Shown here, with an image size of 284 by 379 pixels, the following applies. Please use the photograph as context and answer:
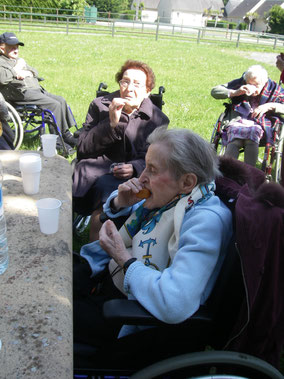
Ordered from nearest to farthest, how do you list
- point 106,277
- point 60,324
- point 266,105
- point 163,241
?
1. point 60,324
2. point 163,241
3. point 106,277
4. point 266,105

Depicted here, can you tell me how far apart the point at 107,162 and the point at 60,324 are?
2064 mm

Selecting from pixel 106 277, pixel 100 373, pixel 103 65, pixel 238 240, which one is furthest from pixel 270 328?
pixel 103 65

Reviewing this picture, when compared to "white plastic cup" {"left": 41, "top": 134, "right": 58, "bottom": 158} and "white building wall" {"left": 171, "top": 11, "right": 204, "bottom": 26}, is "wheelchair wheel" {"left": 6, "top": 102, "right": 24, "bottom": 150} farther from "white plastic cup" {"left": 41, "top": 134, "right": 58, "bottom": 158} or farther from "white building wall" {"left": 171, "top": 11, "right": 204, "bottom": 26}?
"white building wall" {"left": 171, "top": 11, "right": 204, "bottom": 26}

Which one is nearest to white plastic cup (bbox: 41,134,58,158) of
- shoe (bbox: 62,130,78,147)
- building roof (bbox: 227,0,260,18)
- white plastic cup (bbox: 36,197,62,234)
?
white plastic cup (bbox: 36,197,62,234)

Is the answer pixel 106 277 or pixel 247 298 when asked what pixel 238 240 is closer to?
pixel 247 298

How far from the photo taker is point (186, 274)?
1355 mm

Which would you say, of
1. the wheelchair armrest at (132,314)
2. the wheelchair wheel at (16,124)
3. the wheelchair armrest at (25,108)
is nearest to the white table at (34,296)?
the wheelchair armrest at (132,314)

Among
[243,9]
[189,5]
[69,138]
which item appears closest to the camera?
[69,138]

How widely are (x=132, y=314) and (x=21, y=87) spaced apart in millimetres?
4305

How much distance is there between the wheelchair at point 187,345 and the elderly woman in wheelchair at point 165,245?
0.16 feet

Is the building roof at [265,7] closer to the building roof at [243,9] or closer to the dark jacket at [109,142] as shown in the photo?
the building roof at [243,9]

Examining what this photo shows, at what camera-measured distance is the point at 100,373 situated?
58.0 inches

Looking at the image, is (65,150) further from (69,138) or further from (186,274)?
(186,274)

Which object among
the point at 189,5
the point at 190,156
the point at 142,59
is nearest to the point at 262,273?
the point at 190,156
